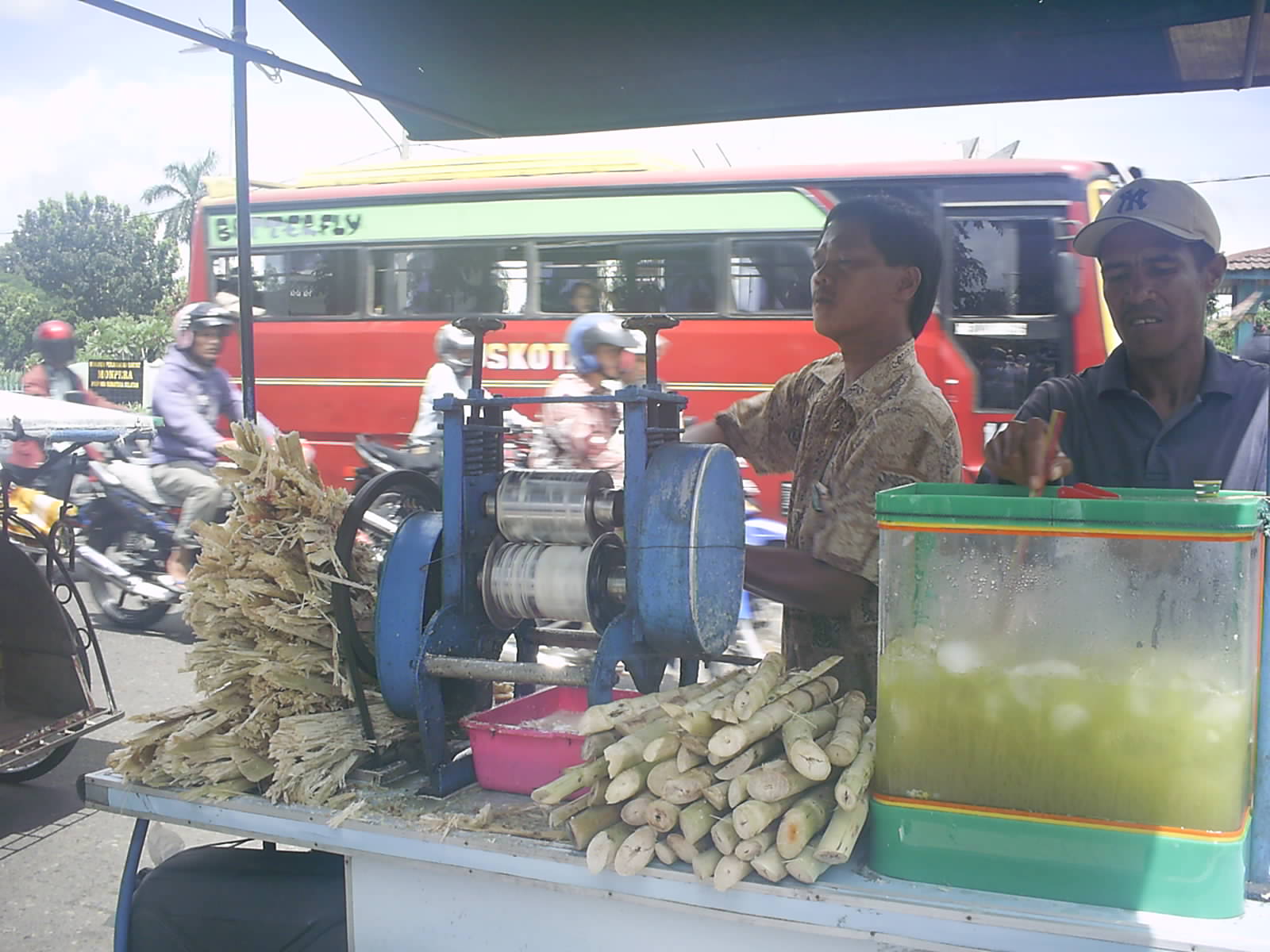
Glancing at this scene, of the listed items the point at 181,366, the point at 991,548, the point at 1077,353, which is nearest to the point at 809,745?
the point at 991,548

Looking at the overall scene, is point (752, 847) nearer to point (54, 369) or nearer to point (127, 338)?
point (54, 369)

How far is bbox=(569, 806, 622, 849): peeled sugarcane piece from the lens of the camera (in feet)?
5.68

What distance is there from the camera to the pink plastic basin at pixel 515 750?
2021mm

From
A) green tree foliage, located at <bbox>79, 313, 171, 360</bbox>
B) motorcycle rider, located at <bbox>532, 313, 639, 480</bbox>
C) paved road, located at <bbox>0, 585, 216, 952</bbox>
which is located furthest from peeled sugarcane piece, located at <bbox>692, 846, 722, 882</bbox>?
green tree foliage, located at <bbox>79, 313, 171, 360</bbox>

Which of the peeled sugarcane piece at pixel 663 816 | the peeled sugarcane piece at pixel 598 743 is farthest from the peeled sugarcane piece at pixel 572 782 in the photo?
the peeled sugarcane piece at pixel 663 816

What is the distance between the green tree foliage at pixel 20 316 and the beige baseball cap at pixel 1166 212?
129 ft

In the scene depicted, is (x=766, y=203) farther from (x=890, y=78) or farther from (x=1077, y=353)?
(x=890, y=78)

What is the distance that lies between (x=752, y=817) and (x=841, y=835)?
0.14 meters

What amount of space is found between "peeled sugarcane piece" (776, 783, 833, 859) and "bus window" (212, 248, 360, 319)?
9389 mm

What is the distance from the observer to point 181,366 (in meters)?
8.59

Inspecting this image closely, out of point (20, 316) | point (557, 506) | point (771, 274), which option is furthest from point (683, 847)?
point (20, 316)

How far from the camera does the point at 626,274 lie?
9266 mm

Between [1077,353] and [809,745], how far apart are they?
7177mm

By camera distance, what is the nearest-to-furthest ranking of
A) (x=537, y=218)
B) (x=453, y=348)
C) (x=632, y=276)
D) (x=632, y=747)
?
1. (x=632, y=747)
2. (x=632, y=276)
3. (x=453, y=348)
4. (x=537, y=218)
